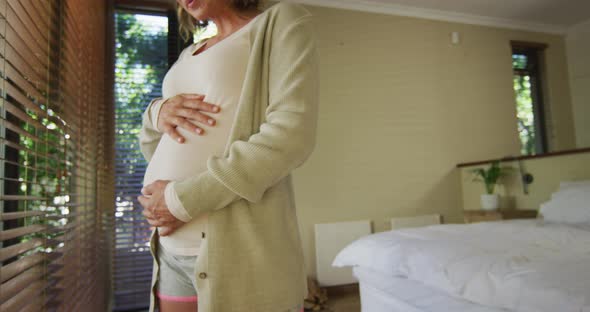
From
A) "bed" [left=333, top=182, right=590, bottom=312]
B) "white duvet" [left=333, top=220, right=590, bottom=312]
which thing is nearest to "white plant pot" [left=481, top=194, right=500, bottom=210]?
"bed" [left=333, top=182, right=590, bottom=312]

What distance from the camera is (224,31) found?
3.03ft

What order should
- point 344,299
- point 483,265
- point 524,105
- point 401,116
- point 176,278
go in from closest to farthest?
point 176,278, point 483,265, point 344,299, point 401,116, point 524,105

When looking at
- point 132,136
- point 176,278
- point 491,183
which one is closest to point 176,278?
point 176,278

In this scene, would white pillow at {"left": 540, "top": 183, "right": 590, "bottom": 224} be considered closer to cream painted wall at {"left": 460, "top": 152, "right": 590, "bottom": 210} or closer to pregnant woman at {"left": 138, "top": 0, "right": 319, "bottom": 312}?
cream painted wall at {"left": 460, "top": 152, "right": 590, "bottom": 210}

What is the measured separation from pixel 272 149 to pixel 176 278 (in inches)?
13.5

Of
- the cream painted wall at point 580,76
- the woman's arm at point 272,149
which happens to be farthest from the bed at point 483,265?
the cream painted wall at point 580,76

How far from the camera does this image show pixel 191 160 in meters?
0.76

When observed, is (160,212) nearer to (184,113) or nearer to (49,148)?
(184,113)

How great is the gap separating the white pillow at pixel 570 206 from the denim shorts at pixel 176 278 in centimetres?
255

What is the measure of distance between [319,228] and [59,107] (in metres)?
2.68

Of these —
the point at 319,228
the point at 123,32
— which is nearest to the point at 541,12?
the point at 319,228

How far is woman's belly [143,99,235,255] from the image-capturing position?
0.70 m

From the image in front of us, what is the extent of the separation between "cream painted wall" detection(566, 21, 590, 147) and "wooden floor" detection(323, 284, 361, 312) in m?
3.40

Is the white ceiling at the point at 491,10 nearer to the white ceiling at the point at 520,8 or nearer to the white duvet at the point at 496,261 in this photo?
the white ceiling at the point at 520,8
